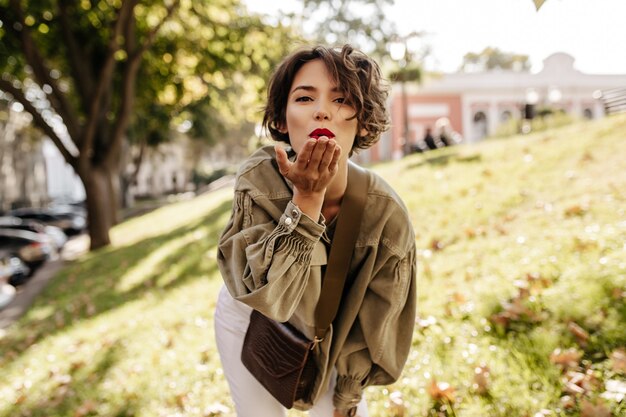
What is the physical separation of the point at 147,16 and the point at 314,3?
712 cm

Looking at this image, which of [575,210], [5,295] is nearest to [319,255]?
[575,210]

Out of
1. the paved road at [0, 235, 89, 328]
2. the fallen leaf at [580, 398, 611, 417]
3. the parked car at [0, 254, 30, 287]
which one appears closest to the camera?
the fallen leaf at [580, 398, 611, 417]

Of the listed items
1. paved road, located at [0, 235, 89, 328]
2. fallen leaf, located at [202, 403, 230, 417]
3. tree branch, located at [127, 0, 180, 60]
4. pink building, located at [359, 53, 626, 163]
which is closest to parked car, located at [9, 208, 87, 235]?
paved road, located at [0, 235, 89, 328]

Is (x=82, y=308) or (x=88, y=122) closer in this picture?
(x=82, y=308)

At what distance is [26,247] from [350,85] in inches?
655

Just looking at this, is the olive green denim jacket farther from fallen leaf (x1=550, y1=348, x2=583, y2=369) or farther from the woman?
fallen leaf (x1=550, y1=348, x2=583, y2=369)

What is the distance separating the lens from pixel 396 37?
41.5 ft

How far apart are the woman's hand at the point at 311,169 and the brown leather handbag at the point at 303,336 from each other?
0.27 metres

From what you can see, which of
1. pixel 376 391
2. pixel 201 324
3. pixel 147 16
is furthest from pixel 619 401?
pixel 147 16

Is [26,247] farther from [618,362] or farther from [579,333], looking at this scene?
[618,362]

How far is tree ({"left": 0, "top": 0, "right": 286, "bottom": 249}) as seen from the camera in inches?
455

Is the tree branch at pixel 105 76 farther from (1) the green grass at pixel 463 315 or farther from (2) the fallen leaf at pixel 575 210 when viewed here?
(2) the fallen leaf at pixel 575 210

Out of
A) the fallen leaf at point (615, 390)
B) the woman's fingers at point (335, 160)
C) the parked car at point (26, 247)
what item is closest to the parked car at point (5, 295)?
the parked car at point (26, 247)

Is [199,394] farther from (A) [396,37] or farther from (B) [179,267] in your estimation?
(A) [396,37]
